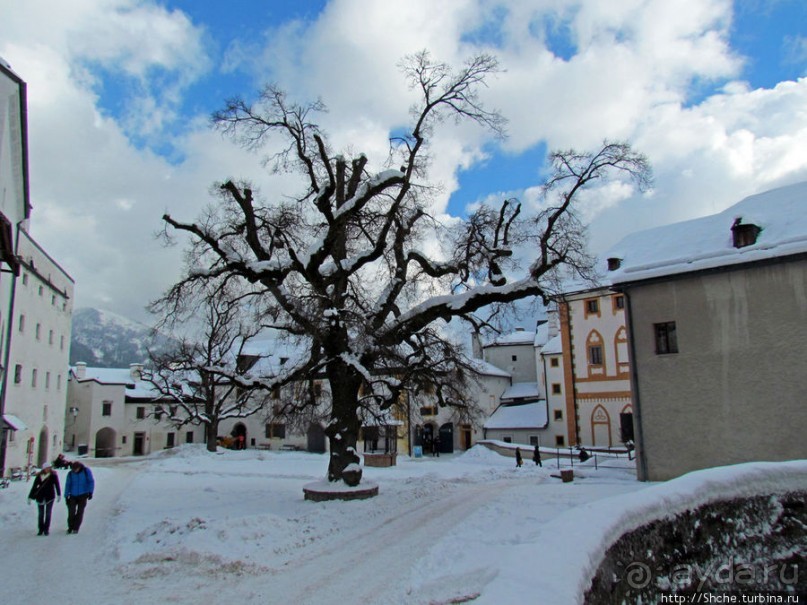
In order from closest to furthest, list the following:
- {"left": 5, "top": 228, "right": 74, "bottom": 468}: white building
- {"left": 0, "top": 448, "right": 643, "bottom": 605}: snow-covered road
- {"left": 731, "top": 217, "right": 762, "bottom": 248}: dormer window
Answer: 1. {"left": 0, "top": 448, "right": 643, "bottom": 605}: snow-covered road
2. {"left": 731, "top": 217, "right": 762, "bottom": 248}: dormer window
3. {"left": 5, "top": 228, "right": 74, "bottom": 468}: white building

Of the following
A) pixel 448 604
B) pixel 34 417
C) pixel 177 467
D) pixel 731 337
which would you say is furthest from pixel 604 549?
pixel 34 417

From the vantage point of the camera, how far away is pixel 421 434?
50781mm

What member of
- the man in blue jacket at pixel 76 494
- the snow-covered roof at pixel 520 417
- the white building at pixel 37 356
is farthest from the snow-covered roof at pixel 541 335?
the man in blue jacket at pixel 76 494

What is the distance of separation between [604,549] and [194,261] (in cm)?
1503

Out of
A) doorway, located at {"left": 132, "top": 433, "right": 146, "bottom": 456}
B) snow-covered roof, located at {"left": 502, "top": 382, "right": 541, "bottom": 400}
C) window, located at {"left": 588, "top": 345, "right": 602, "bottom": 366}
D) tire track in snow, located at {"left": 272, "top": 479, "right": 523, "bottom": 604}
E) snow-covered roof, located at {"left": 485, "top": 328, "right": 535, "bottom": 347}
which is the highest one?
snow-covered roof, located at {"left": 485, "top": 328, "right": 535, "bottom": 347}

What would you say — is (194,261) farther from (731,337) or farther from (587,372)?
(587,372)

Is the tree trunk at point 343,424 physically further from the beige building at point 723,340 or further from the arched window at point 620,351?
the arched window at point 620,351

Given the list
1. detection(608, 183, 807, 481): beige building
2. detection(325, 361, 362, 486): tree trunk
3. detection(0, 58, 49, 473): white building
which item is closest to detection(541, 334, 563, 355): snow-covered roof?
detection(608, 183, 807, 481): beige building

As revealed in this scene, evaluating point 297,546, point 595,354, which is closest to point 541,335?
point 595,354

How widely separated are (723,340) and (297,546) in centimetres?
1478

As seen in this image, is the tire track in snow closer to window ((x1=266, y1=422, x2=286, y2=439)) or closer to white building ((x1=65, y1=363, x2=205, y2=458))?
window ((x1=266, y1=422, x2=286, y2=439))

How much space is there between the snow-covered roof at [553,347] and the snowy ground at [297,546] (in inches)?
1033

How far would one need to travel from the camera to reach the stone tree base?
16375mm

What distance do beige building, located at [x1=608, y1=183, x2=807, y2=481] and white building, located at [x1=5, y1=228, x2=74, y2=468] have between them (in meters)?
29.9
